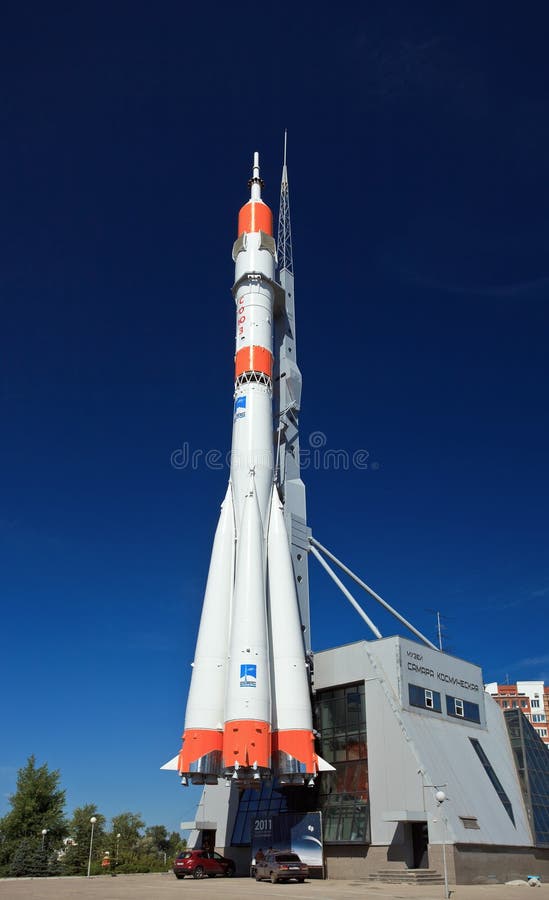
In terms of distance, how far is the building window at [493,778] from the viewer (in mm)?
35781

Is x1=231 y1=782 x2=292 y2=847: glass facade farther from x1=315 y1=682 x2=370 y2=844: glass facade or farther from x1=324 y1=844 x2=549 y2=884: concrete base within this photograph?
x1=324 y1=844 x2=549 y2=884: concrete base

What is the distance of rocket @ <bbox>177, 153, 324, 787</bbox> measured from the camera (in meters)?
30.2

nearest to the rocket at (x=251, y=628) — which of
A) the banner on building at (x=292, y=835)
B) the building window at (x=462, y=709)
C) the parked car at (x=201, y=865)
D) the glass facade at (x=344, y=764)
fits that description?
the glass facade at (x=344, y=764)

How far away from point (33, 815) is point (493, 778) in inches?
1062

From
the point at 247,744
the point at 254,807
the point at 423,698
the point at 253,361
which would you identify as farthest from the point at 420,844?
the point at 253,361

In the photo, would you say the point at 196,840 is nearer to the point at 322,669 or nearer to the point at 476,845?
the point at 322,669

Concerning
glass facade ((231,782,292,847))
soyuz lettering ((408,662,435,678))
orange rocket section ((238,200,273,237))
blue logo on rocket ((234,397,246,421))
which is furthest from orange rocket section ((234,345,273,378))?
glass facade ((231,782,292,847))

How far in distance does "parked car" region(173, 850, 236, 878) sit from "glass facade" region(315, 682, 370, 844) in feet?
16.3

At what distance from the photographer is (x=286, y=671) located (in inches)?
1271

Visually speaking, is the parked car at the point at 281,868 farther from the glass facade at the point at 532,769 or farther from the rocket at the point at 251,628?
the glass facade at the point at 532,769

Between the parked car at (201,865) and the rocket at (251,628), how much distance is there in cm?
478

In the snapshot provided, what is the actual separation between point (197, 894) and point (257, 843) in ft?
44.1

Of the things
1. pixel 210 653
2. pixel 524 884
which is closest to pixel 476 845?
pixel 524 884

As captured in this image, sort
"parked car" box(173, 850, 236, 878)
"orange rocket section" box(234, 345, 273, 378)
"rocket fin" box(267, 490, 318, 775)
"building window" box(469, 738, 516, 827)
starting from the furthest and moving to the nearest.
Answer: "orange rocket section" box(234, 345, 273, 378)
"building window" box(469, 738, 516, 827)
"parked car" box(173, 850, 236, 878)
"rocket fin" box(267, 490, 318, 775)
